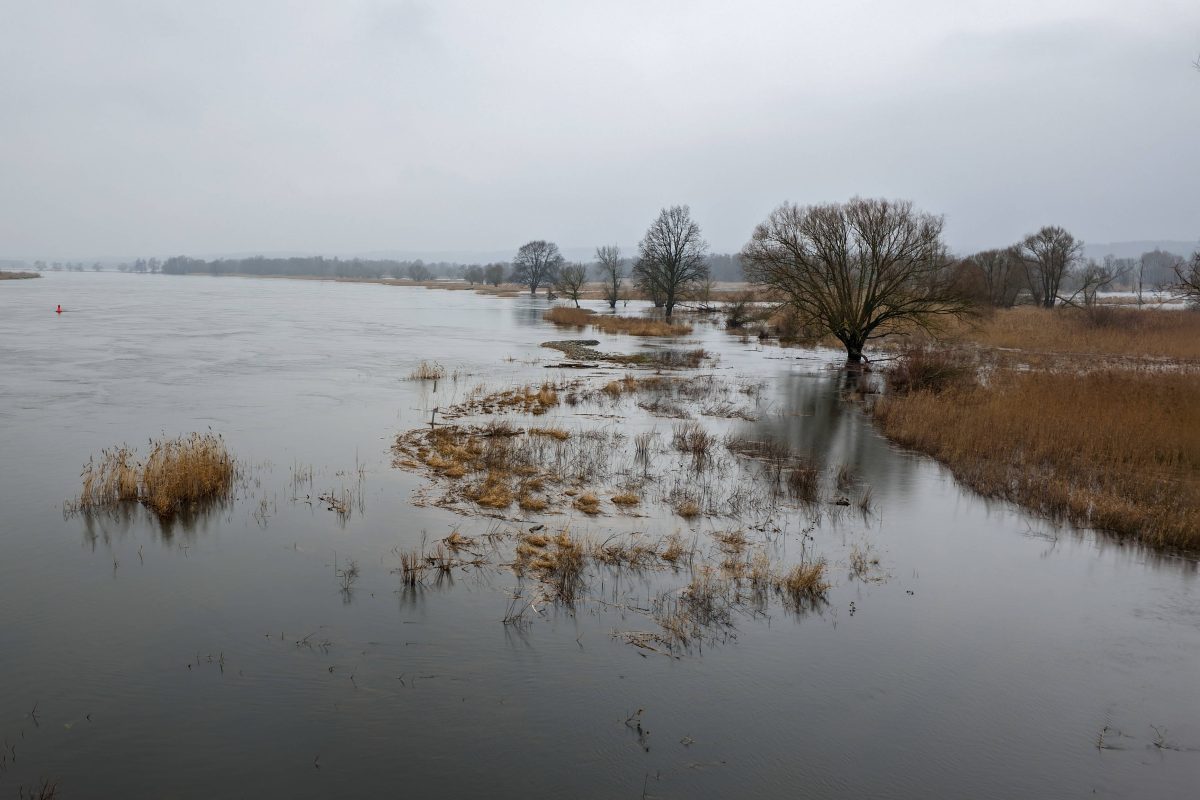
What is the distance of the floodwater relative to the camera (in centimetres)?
565

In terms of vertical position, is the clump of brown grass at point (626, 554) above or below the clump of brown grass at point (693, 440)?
below

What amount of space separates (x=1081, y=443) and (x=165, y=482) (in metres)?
16.8

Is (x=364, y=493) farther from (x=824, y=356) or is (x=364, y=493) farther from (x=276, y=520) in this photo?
(x=824, y=356)

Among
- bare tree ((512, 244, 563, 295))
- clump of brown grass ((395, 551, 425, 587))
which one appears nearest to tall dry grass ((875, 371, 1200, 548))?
clump of brown grass ((395, 551, 425, 587))

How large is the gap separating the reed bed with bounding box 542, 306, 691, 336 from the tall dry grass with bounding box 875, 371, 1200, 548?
25726 mm

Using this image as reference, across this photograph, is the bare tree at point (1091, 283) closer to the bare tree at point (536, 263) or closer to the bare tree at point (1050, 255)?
the bare tree at point (1050, 255)

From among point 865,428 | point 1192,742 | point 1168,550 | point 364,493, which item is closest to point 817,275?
point 865,428

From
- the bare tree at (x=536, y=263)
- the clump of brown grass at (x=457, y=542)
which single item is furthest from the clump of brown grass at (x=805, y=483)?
the bare tree at (x=536, y=263)

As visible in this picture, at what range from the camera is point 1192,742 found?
6.18 meters

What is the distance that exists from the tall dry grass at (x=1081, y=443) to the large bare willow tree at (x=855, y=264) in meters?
8.70

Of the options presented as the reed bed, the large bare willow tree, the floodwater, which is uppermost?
the large bare willow tree

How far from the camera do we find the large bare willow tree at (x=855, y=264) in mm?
28375

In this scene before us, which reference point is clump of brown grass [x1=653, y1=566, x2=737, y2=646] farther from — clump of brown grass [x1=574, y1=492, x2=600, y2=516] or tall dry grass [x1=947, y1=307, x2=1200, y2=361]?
tall dry grass [x1=947, y1=307, x2=1200, y2=361]

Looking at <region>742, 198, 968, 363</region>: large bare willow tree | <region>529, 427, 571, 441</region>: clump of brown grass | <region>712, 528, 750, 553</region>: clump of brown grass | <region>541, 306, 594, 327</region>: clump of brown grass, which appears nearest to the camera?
<region>712, 528, 750, 553</region>: clump of brown grass
